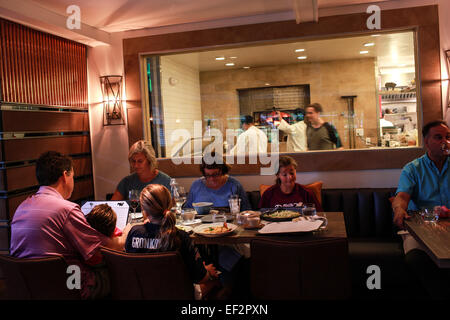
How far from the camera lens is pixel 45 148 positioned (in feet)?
13.3

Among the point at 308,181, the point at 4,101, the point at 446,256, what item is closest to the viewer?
the point at 446,256

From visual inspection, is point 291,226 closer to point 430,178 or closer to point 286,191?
point 286,191

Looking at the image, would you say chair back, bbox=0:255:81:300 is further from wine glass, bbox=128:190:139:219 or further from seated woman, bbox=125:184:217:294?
wine glass, bbox=128:190:139:219

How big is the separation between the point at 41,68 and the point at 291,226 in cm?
307

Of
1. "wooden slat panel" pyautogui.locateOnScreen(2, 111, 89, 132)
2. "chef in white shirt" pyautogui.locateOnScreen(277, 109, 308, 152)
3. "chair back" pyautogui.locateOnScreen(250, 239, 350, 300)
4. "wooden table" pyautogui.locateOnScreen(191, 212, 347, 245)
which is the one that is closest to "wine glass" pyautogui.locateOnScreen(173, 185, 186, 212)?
"wooden table" pyautogui.locateOnScreen(191, 212, 347, 245)

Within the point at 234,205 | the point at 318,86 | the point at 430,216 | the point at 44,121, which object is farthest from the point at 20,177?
the point at 318,86

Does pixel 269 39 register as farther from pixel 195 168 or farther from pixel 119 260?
pixel 119 260

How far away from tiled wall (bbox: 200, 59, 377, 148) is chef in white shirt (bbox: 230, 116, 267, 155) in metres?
0.16

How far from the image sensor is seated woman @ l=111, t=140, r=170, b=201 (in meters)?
3.61

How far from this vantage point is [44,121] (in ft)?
13.3

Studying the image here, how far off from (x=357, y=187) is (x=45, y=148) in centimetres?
319

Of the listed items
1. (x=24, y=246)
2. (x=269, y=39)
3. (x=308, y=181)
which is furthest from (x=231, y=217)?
(x=269, y=39)

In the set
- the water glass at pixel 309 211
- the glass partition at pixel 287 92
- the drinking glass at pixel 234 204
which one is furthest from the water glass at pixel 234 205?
the glass partition at pixel 287 92
